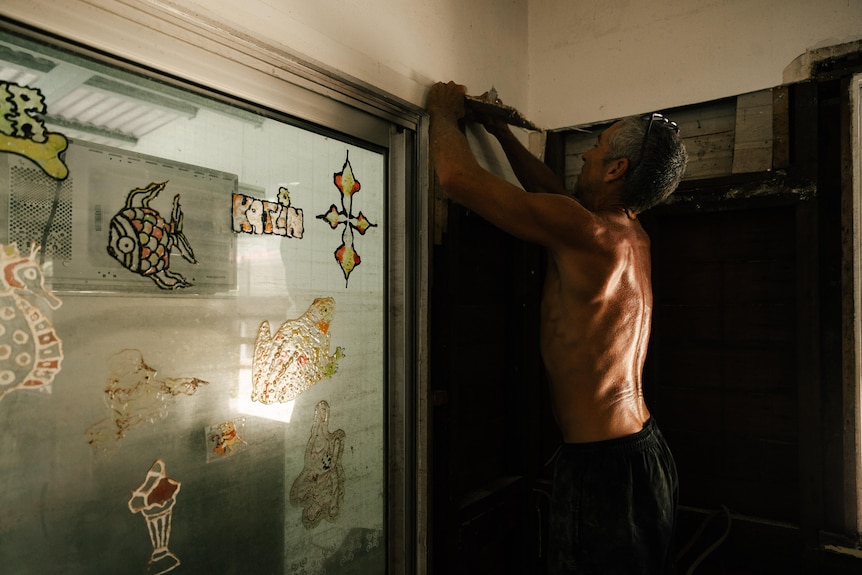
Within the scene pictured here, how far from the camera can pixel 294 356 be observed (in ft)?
4.37

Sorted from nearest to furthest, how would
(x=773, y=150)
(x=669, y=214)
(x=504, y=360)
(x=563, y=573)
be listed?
(x=563, y=573)
(x=773, y=150)
(x=669, y=214)
(x=504, y=360)

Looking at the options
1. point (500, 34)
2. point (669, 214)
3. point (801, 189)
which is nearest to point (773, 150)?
point (801, 189)

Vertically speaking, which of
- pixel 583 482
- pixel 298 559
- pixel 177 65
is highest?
pixel 177 65

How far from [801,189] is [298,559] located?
1.87 meters

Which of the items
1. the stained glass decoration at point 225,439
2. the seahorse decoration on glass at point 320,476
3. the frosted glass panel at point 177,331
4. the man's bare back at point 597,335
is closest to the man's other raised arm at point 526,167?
the man's bare back at point 597,335

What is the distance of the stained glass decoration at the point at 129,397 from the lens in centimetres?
99

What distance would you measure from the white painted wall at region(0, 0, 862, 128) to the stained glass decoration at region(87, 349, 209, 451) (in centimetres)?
59

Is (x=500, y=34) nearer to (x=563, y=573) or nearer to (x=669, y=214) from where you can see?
(x=669, y=214)

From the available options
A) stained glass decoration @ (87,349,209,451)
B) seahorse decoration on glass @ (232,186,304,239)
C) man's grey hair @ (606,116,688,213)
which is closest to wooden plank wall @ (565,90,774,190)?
man's grey hair @ (606,116,688,213)

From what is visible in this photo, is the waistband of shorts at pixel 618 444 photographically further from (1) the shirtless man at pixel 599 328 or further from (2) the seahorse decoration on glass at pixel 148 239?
(2) the seahorse decoration on glass at pixel 148 239

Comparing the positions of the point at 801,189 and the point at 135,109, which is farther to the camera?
the point at 801,189

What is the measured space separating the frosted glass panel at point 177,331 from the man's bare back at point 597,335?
54 cm

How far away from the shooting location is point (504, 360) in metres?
2.18

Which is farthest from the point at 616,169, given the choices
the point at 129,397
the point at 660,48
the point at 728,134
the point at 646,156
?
the point at 129,397
